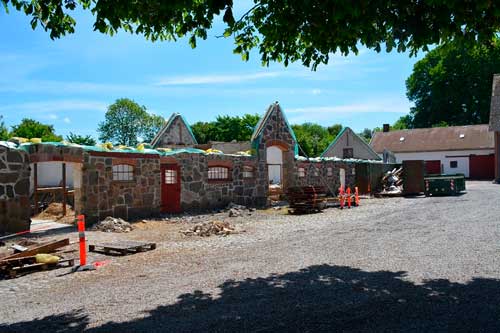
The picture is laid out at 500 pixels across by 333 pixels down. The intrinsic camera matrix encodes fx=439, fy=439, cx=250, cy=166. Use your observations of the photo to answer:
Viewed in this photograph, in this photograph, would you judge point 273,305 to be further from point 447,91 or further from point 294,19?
point 447,91

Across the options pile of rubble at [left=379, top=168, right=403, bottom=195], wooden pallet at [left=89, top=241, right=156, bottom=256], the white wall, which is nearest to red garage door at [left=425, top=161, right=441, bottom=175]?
the white wall

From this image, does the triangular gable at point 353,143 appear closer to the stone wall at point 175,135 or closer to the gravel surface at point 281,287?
the stone wall at point 175,135

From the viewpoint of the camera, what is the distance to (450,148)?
1871 inches

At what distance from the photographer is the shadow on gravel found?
4.94m

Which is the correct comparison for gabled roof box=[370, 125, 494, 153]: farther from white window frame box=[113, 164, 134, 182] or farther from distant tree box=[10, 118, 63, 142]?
white window frame box=[113, 164, 134, 182]

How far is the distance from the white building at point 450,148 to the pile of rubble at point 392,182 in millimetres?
18715

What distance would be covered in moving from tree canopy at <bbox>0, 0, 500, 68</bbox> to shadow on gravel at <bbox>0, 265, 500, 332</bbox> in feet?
11.3

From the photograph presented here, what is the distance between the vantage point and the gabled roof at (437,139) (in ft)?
153

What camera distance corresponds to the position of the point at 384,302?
18.7 ft

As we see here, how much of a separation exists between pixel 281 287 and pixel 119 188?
381 inches

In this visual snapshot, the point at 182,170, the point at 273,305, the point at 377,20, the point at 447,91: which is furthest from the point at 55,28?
the point at 447,91

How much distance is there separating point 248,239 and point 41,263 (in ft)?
16.7

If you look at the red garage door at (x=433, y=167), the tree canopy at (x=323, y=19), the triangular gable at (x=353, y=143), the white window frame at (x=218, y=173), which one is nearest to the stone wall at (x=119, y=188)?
the white window frame at (x=218, y=173)

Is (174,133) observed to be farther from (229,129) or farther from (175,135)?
(229,129)
